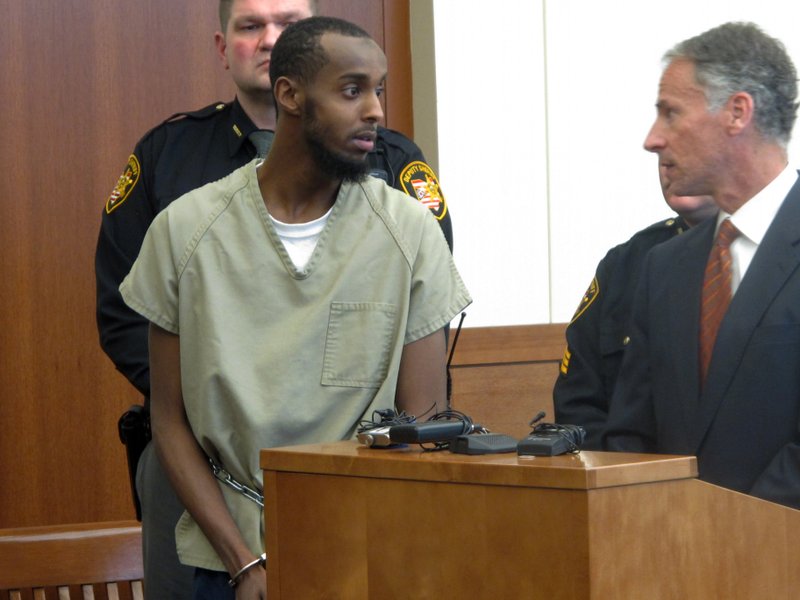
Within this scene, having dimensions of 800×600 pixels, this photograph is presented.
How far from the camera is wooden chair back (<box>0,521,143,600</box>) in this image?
6.73ft

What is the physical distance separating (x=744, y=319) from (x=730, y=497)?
0.71 metres

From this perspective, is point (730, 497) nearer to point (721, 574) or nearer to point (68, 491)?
point (721, 574)

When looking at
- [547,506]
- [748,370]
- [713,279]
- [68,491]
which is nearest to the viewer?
[547,506]

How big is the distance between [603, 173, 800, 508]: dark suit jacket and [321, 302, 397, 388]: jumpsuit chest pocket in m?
0.50

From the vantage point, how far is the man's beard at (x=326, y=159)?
197 cm

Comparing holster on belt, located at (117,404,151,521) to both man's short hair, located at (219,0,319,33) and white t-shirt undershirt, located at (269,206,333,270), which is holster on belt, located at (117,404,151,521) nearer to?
white t-shirt undershirt, located at (269,206,333,270)

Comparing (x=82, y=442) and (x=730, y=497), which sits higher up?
(x=730, y=497)

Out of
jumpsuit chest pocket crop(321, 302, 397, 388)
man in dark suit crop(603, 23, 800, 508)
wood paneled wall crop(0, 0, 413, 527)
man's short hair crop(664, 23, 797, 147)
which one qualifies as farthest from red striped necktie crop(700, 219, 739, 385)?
wood paneled wall crop(0, 0, 413, 527)

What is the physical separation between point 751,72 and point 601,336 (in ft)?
2.10

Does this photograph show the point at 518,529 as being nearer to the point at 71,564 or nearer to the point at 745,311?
the point at 745,311

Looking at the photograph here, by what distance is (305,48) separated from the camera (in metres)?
2.02

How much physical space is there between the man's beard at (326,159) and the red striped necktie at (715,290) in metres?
0.60

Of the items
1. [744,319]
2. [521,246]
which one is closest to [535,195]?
[521,246]

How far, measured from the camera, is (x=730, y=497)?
134 centimetres
